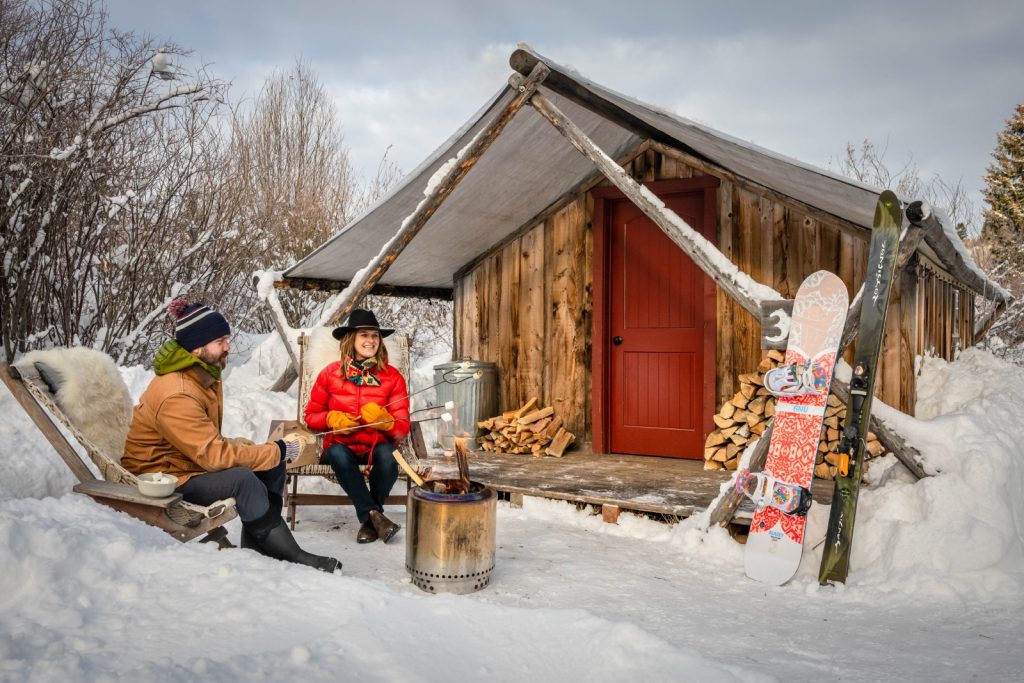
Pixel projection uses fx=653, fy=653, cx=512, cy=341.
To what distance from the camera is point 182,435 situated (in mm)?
2574

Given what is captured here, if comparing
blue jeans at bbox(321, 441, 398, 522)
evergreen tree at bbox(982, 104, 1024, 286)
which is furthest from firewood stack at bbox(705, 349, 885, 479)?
evergreen tree at bbox(982, 104, 1024, 286)

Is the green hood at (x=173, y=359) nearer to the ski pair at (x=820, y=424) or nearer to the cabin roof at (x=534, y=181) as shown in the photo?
the cabin roof at (x=534, y=181)

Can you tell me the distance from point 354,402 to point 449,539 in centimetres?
151

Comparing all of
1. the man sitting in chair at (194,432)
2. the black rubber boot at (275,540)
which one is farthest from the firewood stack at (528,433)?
the man sitting in chair at (194,432)

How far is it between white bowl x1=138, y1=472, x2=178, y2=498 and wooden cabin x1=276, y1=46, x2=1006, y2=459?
247 cm

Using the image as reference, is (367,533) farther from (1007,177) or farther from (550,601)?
(1007,177)

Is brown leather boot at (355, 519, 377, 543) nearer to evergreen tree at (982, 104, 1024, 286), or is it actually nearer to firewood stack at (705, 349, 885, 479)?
firewood stack at (705, 349, 885, 479)

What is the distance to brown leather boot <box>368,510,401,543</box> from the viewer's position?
3596 mm

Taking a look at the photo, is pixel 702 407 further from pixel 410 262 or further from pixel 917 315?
pixel 410 262

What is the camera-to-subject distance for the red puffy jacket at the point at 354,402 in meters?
3.98

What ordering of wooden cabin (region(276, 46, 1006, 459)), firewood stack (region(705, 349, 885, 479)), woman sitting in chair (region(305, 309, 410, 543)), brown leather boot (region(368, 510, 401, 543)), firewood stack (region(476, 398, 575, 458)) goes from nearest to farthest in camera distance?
1. brown leather boot (region(368, 510, 401, 543))
2. woman sitting in chair (region(305, 309, 410, 543))
3. wooden cabin (region(276, 46, 1006, 459))
4. firewood stack (region(705, 349, 885, 479))
5. firewood stack (region(476, 398, 575, 458))

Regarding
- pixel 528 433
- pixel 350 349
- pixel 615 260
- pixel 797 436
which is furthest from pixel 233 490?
pixel 615 260

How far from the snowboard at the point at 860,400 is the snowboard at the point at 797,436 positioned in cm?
12

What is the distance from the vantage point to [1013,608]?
108 inches
